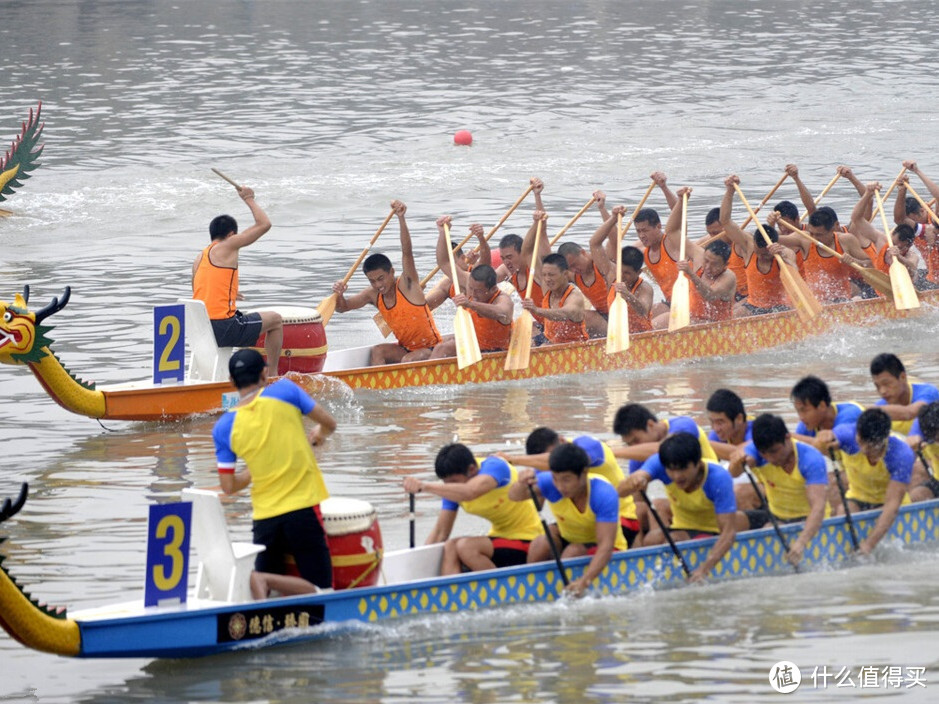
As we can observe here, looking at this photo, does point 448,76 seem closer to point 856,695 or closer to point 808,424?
point 808,424

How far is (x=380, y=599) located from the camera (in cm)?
778

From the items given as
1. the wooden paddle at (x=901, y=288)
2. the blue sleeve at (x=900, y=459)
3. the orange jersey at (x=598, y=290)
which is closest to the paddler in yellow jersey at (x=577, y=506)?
the blue sleeve at (x=900, y=459)

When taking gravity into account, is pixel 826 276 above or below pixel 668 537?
above

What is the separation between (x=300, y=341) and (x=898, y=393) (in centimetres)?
502

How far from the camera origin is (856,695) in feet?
23.6

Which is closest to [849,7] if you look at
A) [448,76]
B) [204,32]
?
[448,76]

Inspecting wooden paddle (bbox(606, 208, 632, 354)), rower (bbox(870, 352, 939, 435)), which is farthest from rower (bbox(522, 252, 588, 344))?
rower (bbox(870, 352, 939, 435))

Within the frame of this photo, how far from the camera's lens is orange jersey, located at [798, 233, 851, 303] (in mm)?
14672

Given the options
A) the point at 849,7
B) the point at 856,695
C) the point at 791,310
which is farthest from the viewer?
the point at 849,7

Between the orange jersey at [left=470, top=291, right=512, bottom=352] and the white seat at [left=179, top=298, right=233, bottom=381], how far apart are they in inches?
81.7

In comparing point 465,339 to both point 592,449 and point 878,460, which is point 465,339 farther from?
point 878,460

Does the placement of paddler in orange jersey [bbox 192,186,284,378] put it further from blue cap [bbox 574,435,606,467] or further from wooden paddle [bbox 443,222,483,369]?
blue cap [bbox 574,435,606,467]

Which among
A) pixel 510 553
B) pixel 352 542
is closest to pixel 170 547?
pixel 352 542

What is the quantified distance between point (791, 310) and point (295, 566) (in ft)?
24.5
